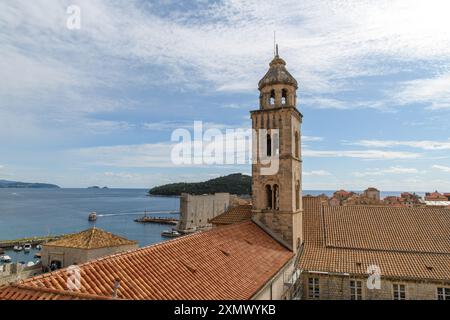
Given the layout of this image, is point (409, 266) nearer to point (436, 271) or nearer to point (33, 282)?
point (436, 271)

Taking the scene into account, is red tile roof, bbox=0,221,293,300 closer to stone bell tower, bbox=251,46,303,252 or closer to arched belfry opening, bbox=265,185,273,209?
stone bell tower, bbox=251,46,303,252

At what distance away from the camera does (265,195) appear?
20125 millimetres

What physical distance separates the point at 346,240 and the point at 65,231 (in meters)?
82.5

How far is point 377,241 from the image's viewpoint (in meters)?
21.2

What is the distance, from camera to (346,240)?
21.6m

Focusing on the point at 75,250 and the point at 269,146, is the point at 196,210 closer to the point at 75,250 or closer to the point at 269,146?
the point at 75,250

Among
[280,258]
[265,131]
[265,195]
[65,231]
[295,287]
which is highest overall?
[265,131]

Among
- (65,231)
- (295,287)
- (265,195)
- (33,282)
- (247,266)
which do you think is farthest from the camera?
(65,231)

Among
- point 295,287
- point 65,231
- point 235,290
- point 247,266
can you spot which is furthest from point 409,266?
point 65,231

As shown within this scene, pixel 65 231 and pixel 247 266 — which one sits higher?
pixel 247 266

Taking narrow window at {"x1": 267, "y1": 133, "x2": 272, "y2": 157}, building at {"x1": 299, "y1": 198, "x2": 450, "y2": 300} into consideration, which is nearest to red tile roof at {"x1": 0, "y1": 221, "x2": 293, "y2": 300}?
building at {"x1": 299, "y1": 198, "x2": 450, "y2": 300}
